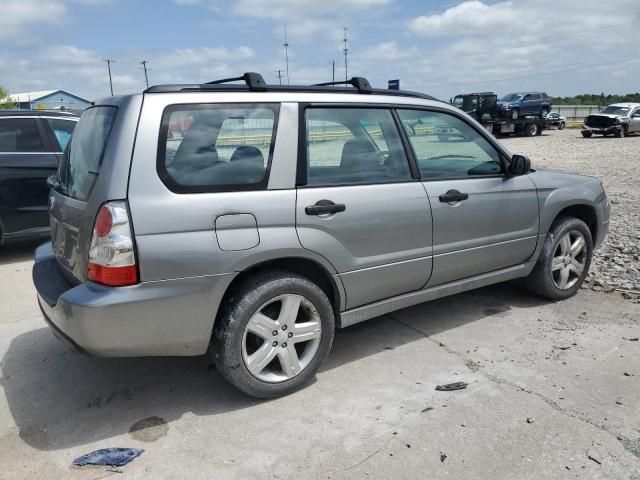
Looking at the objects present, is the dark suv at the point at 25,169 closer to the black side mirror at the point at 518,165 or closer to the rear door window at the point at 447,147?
the rear door window at the point at 447,147

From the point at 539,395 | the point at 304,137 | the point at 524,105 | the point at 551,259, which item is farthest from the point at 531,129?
the point at 304,137

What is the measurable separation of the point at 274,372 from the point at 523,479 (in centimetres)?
146

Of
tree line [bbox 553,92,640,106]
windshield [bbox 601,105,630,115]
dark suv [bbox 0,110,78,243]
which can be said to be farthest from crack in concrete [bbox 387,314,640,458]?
tree line [bbox 553,92,640,106]

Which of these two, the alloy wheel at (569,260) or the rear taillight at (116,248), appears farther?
the alloy wheel at (569,260)

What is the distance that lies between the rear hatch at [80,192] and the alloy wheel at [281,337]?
3.22 ft

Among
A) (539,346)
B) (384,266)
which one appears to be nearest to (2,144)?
(384,266)

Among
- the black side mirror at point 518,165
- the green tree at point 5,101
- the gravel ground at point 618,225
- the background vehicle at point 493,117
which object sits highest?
the green tree at point 5,101

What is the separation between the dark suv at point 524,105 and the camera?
2942 centimetres

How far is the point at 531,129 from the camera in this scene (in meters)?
31.3

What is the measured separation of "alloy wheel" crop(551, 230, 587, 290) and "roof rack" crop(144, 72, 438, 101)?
1.84 metres

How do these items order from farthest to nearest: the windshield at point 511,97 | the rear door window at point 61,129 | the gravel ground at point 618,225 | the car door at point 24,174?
the windshield at point 511,97 < the rear door window at point 61,129 < the car door at point 24,174 < the gravel ground at point 618,225

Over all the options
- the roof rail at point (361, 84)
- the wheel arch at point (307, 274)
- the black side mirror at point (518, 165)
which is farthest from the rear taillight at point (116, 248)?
the black side mirror at point (518, 165)

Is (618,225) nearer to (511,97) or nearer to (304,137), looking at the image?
(304,137)

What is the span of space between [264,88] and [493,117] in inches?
1113
